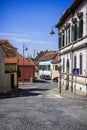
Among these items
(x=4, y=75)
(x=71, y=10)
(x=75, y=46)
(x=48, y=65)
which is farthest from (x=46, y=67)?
(x=75, y=46)

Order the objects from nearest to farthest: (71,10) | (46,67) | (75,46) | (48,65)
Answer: (75,46), (71,10), (48,65), (46,67)

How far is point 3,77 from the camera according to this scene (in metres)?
40.4

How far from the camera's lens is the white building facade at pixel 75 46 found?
31.7 m

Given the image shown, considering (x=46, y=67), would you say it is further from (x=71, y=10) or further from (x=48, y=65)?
(x=71, y=10)

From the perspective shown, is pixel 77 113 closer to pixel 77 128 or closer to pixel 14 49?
pixel 77 128

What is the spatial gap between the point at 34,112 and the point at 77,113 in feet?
8.01

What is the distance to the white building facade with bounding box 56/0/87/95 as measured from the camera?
3169 centimetres

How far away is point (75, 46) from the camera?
3616cm

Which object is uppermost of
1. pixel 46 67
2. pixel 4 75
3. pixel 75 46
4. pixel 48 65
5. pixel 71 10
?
pixel 71 10

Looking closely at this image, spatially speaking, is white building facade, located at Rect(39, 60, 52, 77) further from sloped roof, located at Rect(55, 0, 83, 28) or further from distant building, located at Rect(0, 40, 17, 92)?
distant building, located at Rect(0, 40, 17, 92)

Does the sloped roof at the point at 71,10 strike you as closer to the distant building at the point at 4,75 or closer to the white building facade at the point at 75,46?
the white building facade at the point at 75,46

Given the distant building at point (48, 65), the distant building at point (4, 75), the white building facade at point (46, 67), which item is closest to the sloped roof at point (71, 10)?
the distant building at point (4, 75)

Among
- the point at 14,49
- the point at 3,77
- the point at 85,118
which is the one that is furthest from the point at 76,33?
the point at 14,49

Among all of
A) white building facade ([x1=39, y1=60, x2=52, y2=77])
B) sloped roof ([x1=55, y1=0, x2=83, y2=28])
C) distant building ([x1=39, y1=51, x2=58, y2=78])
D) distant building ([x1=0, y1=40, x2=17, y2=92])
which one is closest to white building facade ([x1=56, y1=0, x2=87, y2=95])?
sloped roof ([x1=55, y1=0, x2=83, y2=28])
